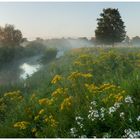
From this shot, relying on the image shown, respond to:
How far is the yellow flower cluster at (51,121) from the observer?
6.00 metres

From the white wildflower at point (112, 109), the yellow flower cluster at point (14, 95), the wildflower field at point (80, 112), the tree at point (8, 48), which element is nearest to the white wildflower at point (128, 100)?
the wildflower field at point (80, 112)

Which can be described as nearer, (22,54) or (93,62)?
(93,62)

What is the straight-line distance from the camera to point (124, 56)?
37.1 ft

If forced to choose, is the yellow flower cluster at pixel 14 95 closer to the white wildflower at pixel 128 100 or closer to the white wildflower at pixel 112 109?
the white wildflower at pixel 112 109

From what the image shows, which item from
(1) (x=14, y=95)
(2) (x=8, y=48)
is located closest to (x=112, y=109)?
(1) (x=14, y=95)

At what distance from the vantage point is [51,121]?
20.1ft

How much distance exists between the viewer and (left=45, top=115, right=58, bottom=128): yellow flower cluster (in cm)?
600

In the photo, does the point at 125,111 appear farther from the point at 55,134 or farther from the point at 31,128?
the point at 31,128

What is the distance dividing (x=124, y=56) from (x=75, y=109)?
5.35m

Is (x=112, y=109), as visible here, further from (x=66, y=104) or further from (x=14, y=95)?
→ (x=14, y=95)

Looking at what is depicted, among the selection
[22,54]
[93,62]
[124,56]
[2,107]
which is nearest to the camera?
[2,107]

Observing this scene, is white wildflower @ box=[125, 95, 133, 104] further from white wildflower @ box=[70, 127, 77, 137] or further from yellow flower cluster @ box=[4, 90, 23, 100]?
yellow flower cluster @ box=[4, 90, 23, 100]

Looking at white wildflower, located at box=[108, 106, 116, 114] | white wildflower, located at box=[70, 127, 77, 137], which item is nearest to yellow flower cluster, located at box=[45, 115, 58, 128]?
white wildflower, located at box=[70, 127, 77, 137]

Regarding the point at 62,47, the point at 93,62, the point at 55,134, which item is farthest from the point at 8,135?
the point at 62,47
